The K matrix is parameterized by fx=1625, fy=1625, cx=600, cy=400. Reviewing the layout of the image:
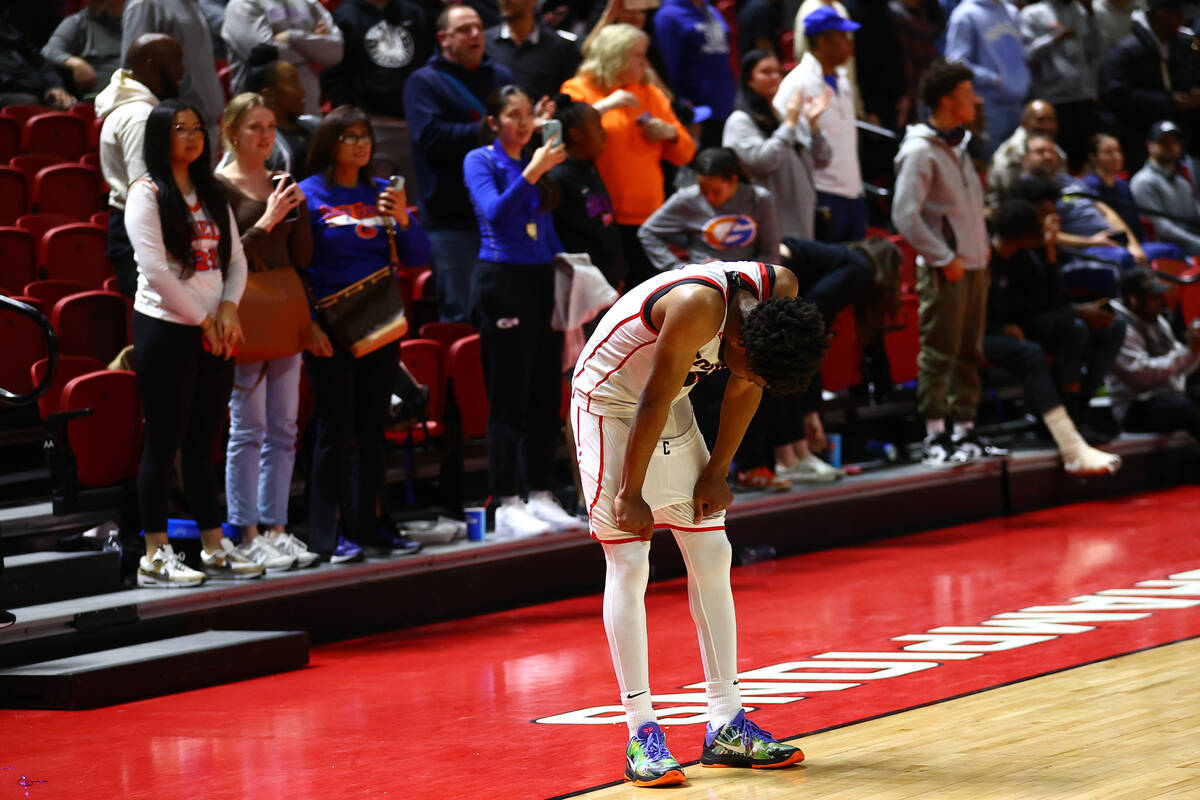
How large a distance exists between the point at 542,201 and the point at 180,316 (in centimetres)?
179

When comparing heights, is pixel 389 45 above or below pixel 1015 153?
above

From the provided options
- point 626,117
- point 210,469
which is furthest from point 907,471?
point 210,469

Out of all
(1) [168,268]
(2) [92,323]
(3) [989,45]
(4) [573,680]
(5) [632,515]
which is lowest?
(4) [573,680]

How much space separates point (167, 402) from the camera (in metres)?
5.45

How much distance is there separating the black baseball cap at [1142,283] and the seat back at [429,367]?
14.4 feet

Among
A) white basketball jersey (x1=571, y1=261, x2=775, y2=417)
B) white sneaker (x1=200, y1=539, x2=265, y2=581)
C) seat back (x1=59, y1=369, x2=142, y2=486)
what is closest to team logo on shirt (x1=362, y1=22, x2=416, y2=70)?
seat back (x1=59, y1=369, x2=142, y2=486)

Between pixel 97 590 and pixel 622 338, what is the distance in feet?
8.34

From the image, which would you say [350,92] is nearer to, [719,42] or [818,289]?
[719,42]

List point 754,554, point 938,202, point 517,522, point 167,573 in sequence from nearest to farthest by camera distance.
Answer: point 167,573 < point 517,522 < point 754,554 < point 938,202

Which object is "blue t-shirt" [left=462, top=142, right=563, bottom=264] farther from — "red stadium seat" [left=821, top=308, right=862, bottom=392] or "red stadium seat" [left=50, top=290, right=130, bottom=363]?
"red stadium seat" [left=821, top=308, right=862, bottom=392]

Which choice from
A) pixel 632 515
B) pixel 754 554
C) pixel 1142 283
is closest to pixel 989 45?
pixel 1142 283

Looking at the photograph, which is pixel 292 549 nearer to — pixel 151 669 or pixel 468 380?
pixel 151 669

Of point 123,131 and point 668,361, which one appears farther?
point 123,131

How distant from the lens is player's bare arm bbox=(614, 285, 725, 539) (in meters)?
3.71
